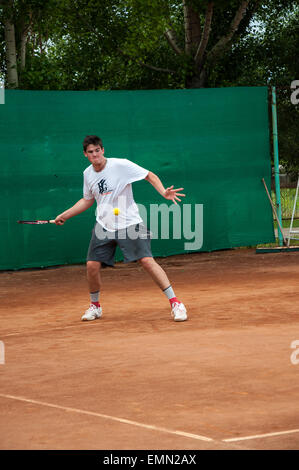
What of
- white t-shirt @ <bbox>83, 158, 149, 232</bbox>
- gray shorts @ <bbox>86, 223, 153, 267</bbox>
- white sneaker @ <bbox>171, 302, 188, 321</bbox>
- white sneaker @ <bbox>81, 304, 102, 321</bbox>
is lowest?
white sneaker @ <bbox>81, 304, 102, 321</bbox>

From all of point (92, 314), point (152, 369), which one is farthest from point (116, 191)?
point (152, 369)

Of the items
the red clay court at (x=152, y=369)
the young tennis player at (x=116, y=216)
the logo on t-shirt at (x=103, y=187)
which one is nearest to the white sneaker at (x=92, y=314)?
the red clay court at (x=152, y=369)

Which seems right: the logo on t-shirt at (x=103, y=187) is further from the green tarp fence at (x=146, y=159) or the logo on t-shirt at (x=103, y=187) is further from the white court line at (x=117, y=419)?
the green tarp fence at (x=146, y=159)

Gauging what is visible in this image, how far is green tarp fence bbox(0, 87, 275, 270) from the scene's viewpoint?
37.0 ft

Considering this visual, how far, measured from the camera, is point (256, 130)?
40.8 feet

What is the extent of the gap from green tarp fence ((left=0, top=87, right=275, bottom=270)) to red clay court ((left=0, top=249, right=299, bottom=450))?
168cm

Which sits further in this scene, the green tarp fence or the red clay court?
the green tarp fence

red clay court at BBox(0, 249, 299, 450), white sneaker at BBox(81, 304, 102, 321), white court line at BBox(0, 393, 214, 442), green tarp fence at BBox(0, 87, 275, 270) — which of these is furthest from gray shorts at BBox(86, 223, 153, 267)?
green tarp fence at BBox(0, 87, 275, 270)

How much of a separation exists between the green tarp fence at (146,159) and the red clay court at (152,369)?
1682mm

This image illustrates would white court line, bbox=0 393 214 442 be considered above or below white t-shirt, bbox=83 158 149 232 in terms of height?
below

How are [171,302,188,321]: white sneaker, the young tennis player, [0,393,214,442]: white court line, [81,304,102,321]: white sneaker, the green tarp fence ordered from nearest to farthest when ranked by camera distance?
[0,393,214,442]: white court line → [171,302,188,321]: white sneaker → the young tennis player → [81,304,102,321]: white sneaker → the green tarp fence

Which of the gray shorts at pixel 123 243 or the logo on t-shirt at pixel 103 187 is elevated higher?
the logo on t-shirt at pixel 103 187

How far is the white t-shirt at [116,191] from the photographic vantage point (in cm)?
752

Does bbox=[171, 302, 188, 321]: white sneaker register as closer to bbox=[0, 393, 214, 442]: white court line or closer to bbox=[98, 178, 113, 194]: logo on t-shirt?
bbox=[98, 178, 113, 194]: logo on t-shirt
